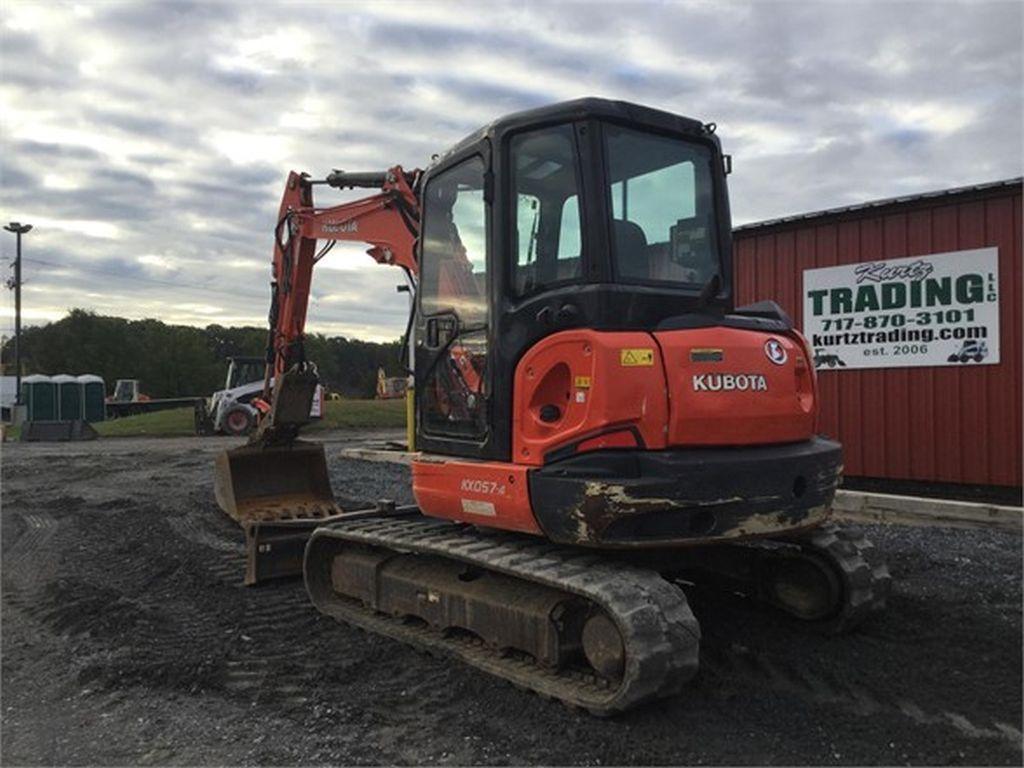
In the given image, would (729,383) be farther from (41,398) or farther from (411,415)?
(41,398)

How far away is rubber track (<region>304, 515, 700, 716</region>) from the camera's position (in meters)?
3.76

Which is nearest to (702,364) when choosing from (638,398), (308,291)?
(638,398)

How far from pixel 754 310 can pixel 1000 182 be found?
201 inches

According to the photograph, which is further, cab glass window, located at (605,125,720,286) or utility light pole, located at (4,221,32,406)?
utility light pole, located at (4,221,32,406)

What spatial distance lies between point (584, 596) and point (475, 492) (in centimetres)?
95

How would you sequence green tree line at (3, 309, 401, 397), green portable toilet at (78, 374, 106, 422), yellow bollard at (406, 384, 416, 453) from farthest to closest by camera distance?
green tree line at (3, 309, 401, 397)
green portable toilet at (78, 374, 106, 422)
yellow bollard at (406, 384, 416, 453)

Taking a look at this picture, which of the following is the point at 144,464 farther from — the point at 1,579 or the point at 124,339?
the point at 124,339

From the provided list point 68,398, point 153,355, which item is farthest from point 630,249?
point 153,355

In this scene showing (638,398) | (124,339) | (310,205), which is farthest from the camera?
(124,339)

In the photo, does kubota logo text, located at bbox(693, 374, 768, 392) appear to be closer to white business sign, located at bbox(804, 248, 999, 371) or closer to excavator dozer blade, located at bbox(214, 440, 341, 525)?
excavator dozer blade, located at bbox(214, 440, 341, 525)

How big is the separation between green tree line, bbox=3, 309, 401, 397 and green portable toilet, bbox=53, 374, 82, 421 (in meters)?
21.0

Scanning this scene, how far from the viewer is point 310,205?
7.89 metres

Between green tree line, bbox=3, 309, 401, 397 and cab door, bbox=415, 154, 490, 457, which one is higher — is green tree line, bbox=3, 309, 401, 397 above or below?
above

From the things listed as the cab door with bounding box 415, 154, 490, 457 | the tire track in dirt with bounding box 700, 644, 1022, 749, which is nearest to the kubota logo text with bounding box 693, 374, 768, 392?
the cab door with bounding box 415, 154, 490, 457
